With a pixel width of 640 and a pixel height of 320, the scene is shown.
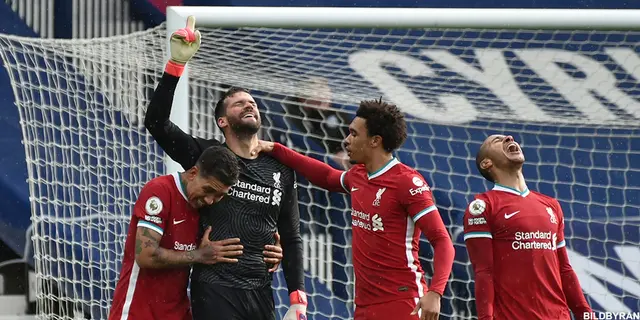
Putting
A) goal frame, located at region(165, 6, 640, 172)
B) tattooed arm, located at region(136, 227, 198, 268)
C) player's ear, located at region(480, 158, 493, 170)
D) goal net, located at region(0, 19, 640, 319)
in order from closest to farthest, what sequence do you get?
tattooed arm, located at region(136, 227, 198, 268), player's ear, located at region(480, 158, 493, 170), goal frame, located at region(165, 6, 640, 172), goal net, located at region(0, 19, 640, 319)

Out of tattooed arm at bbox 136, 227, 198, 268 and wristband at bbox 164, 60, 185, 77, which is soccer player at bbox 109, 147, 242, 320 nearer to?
tattooed arm at bbox 136, 227, 198, 268

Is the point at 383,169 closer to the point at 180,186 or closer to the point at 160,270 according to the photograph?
the point at 180,186

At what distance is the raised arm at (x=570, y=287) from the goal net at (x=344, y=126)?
1686 millimetres

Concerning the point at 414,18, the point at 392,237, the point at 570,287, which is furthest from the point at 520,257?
the point at 414,18

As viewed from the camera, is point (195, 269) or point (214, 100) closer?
point (195, 269)

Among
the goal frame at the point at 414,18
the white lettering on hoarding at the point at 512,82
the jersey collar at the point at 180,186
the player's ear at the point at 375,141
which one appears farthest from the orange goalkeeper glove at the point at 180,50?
the white lettering on hoarding at the point at 512,82

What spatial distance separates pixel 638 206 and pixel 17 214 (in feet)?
14.6

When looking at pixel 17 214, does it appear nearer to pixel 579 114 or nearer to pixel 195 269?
pixel 195 269

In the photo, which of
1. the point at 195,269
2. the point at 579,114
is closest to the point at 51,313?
Result: the point at 195,269

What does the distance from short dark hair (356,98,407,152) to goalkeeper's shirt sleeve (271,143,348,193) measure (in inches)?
11.7

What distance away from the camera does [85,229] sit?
6.96 meters

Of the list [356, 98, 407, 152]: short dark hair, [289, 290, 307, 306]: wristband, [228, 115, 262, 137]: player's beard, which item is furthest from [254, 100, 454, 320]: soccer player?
[289, 290, 307, 306]: wristband

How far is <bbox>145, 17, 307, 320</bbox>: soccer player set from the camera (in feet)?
15.0

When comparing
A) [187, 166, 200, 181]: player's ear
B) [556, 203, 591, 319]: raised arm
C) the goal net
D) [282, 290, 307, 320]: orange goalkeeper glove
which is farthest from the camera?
the goal net
